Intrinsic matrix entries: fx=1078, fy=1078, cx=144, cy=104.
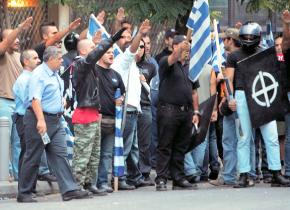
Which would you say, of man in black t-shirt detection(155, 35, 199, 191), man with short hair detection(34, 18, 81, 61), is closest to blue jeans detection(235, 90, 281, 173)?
man in black t-shirt detection(155, 35, 199, 191)

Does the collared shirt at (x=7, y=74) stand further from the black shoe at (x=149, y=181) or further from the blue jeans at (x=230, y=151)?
the blue jeans at (x=230, y=151)

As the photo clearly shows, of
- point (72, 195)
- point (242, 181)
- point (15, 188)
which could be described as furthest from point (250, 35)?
point (15, 188)

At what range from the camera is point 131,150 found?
15.4m

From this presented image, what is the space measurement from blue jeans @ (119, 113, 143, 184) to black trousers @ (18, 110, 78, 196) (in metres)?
2.04

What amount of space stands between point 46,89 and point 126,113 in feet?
7.19

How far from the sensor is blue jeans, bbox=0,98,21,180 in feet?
49.4

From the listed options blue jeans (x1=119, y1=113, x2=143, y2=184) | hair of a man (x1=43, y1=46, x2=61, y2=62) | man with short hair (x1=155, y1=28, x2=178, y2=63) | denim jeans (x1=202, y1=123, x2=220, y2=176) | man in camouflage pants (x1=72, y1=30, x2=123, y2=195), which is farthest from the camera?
man with short hair (x1=155, y1=28, x2=178, y2=63)

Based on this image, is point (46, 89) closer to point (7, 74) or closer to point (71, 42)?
point (7, 74)

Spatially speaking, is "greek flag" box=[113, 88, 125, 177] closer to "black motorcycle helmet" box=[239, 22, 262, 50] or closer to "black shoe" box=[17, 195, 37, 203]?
"black shoe" box=[17, 195, 37, 203]

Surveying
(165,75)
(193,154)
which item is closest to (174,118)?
(165,75)

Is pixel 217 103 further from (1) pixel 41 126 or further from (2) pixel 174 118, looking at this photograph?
(1) pixel 41 126

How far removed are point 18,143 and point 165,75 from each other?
2288 mm

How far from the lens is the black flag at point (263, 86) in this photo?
587 inches

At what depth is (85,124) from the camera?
13.7 meters
